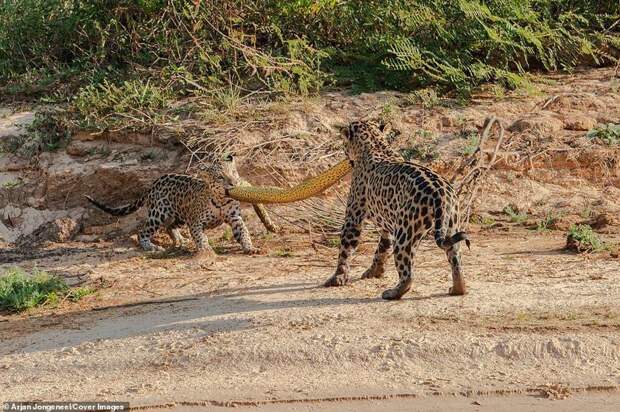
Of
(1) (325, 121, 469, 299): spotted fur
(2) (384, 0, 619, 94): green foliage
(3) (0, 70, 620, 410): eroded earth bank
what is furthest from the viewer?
(2) (384, 0, 619, 94): green foliage

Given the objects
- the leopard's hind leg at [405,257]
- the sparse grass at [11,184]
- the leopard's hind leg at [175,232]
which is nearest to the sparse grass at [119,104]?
the sparse grass at [11,184]

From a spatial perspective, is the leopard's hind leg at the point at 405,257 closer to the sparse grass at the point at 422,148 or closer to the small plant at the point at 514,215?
the small plant at the point at 514,215

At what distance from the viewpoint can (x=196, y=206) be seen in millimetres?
12055

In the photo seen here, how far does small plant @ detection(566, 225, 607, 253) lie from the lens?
10.6 m

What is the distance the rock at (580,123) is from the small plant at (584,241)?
3013 millimetres

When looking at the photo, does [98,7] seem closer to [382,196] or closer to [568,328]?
[382,196]

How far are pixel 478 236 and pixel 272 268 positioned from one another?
2.49m

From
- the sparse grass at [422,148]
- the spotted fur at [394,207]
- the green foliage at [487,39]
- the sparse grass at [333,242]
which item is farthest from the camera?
the green foliage at [487,39]

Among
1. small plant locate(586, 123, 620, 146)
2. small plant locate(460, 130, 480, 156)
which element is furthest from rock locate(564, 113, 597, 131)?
small plant locate(460, 130, 480, 156)

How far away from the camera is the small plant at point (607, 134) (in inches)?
514

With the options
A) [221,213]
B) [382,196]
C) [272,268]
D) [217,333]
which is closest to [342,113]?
[221,213]

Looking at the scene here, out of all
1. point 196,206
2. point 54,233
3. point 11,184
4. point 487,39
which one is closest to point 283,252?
point 196,206

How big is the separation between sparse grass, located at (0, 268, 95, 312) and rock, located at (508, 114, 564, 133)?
5985mm

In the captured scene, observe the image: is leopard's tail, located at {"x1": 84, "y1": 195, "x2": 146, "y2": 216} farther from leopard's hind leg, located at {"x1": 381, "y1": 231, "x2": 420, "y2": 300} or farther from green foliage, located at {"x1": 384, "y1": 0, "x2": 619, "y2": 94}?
leopard's hind leg, located at {"x1": 381, "y1": 231, "x2": 420, "y2": 300}
